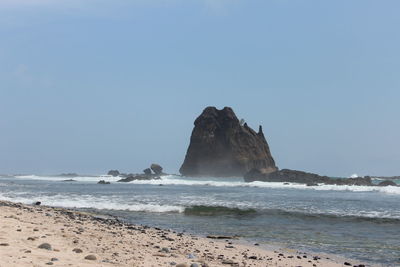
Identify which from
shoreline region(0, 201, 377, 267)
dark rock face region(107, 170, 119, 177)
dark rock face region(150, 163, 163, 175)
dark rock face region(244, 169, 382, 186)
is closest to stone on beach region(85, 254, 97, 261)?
shoreline region(0, 201, 377, 267)

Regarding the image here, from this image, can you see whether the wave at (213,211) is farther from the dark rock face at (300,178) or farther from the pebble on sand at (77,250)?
the dark rock face at (300,178)

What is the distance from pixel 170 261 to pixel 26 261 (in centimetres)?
326

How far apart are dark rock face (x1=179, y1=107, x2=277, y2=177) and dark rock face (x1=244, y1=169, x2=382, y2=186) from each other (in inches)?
1292

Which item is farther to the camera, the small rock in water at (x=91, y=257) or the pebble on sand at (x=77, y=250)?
the pebble on sand at (x=77, y=250)

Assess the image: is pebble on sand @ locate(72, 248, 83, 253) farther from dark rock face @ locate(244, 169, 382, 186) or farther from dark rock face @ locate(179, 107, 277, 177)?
dark rock face @ locate(179, 107, 277, 177)

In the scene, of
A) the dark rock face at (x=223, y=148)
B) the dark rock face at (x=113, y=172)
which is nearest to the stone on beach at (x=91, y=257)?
the dark rock face at (x=223, y=148)

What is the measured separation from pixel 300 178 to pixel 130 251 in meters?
72.9

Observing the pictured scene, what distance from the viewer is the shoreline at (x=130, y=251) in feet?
27.3

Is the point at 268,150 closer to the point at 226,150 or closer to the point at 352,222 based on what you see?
the point at 226,150

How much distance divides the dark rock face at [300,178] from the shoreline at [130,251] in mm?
59530

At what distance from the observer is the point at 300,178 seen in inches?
3145

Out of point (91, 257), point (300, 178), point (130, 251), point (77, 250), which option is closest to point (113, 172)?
point (300, 178)

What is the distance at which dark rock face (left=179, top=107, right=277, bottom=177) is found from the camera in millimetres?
124688

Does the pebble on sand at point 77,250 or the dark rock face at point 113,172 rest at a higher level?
the dark rock face at point 113,172
